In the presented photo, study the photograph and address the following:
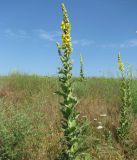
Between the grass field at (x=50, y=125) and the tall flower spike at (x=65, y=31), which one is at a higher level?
the tall flower spike at (x=65, y=31)

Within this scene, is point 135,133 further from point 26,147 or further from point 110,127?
point 26,147

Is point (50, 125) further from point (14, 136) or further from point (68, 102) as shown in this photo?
point (68, 102)

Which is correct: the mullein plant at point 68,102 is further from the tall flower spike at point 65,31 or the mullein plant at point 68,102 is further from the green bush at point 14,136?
the green bush at point 14,136

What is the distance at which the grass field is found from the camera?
33.1ft

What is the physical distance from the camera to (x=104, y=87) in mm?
17125

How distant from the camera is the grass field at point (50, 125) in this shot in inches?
397

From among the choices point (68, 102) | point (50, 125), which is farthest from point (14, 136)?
point (68, 102)

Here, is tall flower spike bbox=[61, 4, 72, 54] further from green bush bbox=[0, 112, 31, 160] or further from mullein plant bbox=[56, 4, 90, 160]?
green bush bbox=[0, 112, 31, 160]

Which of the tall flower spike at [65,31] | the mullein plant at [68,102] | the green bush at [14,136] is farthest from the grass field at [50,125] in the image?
the tall flower spike at [65,31]

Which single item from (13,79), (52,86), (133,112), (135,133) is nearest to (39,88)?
(52,86)

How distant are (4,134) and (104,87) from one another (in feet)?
25.4

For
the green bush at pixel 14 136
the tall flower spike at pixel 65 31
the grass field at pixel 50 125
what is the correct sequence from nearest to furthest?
the tall flower spike at pixel 65 31, the green bush at pixel 14 136, the grass field at pixel 50 125

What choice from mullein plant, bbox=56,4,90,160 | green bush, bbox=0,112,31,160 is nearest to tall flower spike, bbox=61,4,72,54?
mullein plant, bbox=56,4,90,160

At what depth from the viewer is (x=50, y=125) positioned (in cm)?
1129
